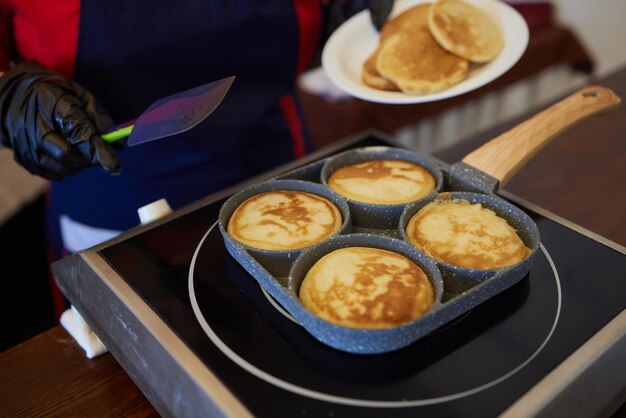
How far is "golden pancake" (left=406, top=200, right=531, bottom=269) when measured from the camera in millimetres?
851

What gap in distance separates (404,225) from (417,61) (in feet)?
1.66

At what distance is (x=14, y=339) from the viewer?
1.83 meters

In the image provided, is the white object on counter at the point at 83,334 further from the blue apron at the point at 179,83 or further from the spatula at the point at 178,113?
the blue apron at the point at 179,83

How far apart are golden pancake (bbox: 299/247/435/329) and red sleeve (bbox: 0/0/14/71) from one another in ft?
2.86

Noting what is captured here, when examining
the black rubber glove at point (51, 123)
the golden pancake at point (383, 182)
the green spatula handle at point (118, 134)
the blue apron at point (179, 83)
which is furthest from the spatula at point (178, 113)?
the blue apron at point (179, 83)

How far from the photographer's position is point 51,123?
1064 millimetres

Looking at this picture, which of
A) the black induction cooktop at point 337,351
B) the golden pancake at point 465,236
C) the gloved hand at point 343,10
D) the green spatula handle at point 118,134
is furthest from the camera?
Result: the gloved hand at point 343,10

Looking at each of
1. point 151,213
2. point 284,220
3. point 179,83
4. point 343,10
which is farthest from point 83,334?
point 343,10

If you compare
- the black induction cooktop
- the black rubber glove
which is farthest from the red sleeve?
the black induction cooktop

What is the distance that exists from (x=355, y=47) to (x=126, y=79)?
0.54 meters

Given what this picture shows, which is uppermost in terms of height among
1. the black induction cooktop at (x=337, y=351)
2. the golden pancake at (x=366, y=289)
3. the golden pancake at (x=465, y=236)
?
the golden pancake at (x=465, y=236)

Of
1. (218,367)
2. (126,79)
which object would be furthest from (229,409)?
(126,79)

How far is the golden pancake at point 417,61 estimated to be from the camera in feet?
4.02

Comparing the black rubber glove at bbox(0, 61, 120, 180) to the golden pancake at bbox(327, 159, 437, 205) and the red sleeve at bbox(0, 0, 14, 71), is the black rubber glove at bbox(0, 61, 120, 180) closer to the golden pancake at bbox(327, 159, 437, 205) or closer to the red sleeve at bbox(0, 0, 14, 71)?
the red sleeve at bbox(0, 0, 14, 71)
